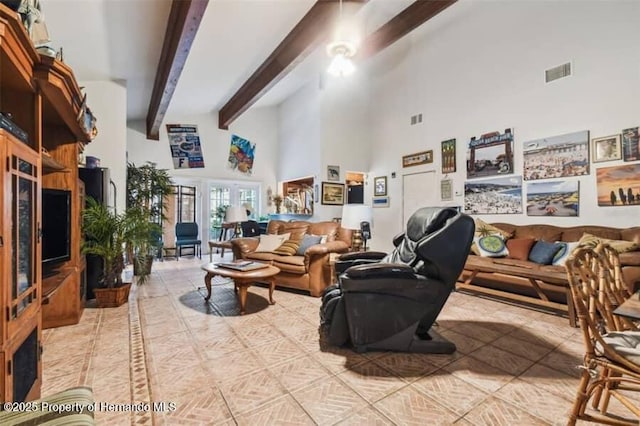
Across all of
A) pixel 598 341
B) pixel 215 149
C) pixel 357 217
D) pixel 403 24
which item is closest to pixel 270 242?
pixel 357 217

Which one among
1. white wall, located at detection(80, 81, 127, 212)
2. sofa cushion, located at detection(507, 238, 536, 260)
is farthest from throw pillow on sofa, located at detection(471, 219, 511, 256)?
white wall, located at detection(80, 81, 127, 212)

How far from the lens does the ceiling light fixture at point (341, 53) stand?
10.3ft

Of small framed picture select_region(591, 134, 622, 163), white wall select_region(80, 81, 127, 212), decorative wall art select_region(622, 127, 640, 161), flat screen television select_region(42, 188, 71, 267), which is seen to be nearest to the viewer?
flat screen television select_region(42, 188, 71, 267)

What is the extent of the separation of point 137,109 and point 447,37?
650 centimetres

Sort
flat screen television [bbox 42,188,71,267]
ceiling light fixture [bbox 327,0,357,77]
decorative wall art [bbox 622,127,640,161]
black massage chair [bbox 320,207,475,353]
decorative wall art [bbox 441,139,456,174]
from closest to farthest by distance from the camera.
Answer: black massage chair [bbox 320,207,475,353], flat screen television [bbox 42,188,71,267], ceiling light fixture [bbox 327,0,357,77], decorative wall art [bbox 622,127,640,161], decorative wall art [bbox 441,139,456,174]

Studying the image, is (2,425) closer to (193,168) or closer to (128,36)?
(128,36)

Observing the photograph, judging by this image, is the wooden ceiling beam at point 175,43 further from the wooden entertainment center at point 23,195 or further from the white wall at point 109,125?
the wooden entertainment center at point 23,195

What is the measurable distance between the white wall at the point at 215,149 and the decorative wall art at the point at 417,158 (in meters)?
3.83

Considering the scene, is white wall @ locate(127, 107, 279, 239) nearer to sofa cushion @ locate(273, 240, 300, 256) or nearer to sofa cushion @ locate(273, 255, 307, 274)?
sofa cushion @ locate(273, 240, 300, 256)

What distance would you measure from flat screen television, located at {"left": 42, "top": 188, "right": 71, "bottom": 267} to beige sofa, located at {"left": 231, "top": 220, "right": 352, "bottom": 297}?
199 cm

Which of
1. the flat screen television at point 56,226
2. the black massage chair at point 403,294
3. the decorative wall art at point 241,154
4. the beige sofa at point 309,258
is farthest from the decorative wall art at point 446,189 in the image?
the flat screen television at point 56,226

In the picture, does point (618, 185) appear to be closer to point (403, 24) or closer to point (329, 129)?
point (403, 24)

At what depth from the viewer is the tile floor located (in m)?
1.52

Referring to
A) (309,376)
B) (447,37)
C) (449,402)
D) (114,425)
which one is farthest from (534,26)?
(114,425)
